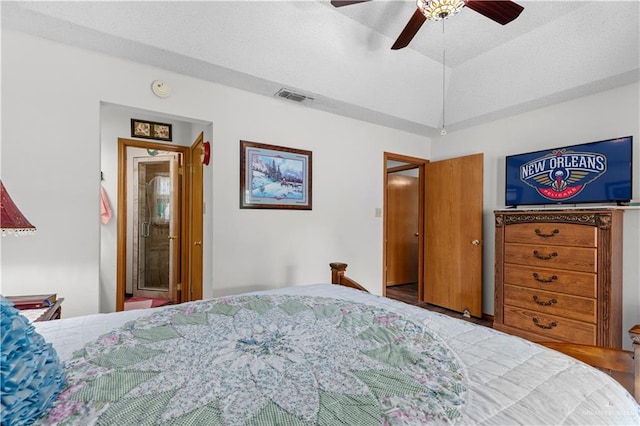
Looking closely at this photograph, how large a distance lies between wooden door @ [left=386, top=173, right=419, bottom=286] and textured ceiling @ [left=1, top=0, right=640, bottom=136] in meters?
2.32

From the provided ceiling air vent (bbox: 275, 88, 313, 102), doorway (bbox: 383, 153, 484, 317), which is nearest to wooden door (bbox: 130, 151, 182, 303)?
ceiling air vent (bbox: 275, 88, 313, 102)

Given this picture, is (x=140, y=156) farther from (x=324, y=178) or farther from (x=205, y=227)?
(x=324, y=178)

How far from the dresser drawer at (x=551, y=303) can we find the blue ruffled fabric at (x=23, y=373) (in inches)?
128

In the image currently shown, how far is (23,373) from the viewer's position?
647 mm

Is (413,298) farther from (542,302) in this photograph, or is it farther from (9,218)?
(9,218)

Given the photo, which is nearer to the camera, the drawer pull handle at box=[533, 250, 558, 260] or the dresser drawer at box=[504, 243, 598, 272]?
the dresser drawer at box=[504, 243, 598, 272]

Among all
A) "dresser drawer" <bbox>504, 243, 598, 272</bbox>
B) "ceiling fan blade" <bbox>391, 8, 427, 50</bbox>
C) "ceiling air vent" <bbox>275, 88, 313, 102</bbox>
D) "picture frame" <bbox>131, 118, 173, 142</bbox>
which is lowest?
"dresser drawer" <bbox>504, 243, 598, 272</bbox>

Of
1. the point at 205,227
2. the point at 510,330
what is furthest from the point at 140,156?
the point at 510,330

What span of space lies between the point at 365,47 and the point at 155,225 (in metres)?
3.68

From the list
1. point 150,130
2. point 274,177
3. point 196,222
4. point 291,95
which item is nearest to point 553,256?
point 274,177

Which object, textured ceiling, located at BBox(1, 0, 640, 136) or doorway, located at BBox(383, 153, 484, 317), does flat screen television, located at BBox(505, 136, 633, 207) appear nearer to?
doorway, located at BBox(383, 153, 484, 317)

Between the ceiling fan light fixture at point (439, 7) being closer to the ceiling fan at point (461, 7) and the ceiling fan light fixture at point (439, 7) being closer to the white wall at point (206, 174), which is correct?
the ceiling fan at point (461, 7)

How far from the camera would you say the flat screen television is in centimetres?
252

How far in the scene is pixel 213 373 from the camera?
854 mm
